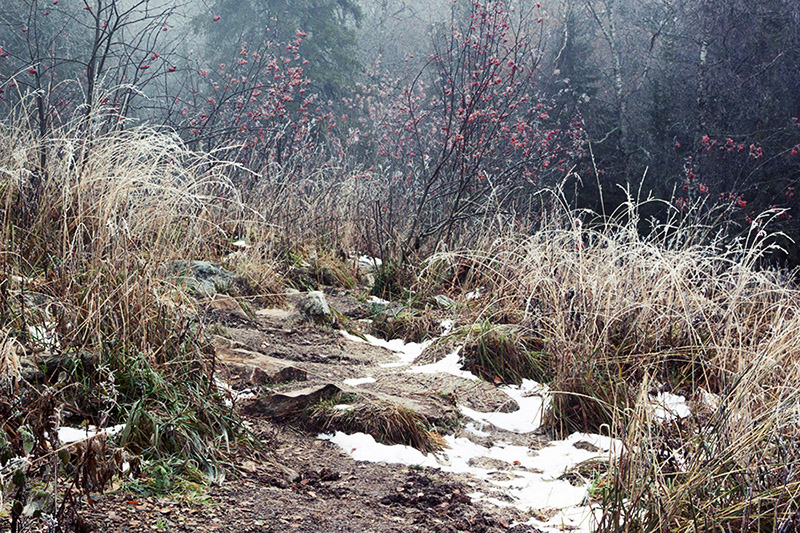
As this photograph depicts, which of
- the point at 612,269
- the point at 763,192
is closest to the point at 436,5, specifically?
the point at 763,192

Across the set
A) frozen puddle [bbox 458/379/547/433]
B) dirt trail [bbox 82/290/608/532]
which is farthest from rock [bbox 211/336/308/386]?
frozen puddle [bbox 458/379/547/433]

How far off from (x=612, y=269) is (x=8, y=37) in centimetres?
1867

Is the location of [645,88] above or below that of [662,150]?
above

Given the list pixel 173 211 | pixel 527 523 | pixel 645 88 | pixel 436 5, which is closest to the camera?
pixel 527 523

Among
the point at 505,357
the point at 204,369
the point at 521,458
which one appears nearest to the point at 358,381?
the point at 505,357

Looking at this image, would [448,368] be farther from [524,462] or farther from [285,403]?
[285,403]

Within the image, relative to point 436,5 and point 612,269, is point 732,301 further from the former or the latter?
point 436,5

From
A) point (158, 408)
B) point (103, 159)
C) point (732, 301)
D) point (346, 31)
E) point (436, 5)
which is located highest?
point (436, 5)

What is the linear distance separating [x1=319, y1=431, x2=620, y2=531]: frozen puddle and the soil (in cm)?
7

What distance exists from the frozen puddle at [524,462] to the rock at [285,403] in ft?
0.70

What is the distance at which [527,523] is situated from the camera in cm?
238

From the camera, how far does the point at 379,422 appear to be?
10.2 feet

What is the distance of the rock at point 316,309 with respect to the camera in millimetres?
5297

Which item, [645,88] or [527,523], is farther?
[645,88]
